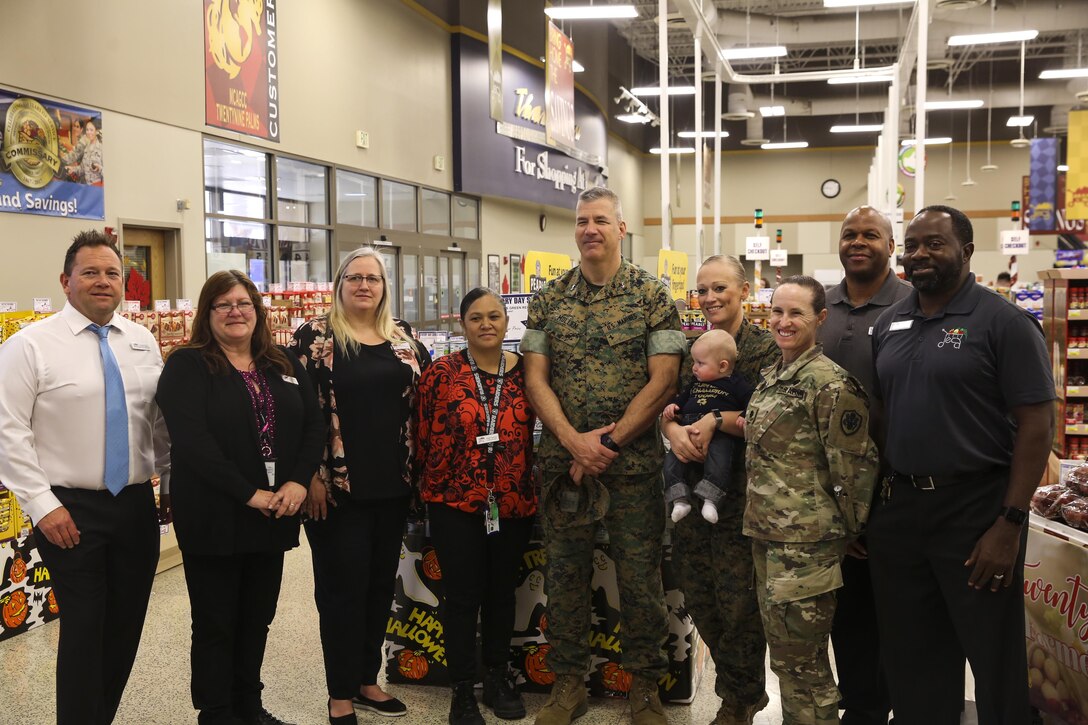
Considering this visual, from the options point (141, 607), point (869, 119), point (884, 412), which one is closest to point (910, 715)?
point (884, 412)

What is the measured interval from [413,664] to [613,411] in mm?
1449

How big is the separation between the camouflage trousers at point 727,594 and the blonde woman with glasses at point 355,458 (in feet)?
3.40

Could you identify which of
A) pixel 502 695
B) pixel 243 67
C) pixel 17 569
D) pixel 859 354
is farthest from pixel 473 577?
pixel 243 67

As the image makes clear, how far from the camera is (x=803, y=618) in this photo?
2.53 m

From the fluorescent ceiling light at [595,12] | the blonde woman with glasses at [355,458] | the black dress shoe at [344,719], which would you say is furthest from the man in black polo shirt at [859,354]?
the fluorescent ceiling light at [595,12]

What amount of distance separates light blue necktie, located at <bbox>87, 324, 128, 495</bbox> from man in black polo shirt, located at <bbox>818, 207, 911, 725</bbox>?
2.24m

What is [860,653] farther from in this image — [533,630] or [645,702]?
[533,630]

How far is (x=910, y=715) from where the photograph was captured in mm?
2584

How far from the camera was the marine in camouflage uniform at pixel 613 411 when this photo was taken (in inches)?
121

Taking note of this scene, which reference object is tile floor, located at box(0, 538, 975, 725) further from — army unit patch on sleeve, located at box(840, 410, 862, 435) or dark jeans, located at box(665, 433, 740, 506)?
army unit patch on sleeve, located at box(840, 410, 862, 435)

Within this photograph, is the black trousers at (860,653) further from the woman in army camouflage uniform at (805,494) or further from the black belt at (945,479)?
the black belt at (945,479)

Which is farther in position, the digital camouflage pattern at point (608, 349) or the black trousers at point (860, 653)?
the digital camouflage pattern at point (608, 349)

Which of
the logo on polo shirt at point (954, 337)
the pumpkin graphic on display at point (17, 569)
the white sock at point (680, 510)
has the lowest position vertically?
the pumpkin graphic on display at point (17, 569)

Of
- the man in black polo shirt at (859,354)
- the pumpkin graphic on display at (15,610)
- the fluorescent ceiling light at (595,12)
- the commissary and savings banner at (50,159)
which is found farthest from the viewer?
the fluorescent ceiling light at (595,12)
